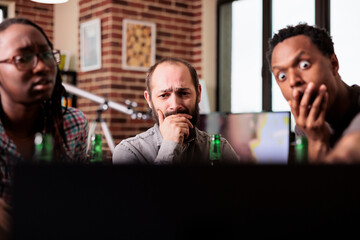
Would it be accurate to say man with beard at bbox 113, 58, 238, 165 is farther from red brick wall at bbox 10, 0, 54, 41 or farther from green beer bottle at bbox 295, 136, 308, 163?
red brick wall at bbox 10, 0, 54, 41

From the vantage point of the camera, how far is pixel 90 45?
14.8 feet

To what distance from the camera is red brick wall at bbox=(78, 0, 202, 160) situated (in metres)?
4.26

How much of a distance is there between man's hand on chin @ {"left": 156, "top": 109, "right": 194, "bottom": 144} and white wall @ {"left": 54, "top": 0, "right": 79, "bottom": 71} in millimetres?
3735

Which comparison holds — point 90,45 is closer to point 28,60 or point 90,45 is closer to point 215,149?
point 215,149

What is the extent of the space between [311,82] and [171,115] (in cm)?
57

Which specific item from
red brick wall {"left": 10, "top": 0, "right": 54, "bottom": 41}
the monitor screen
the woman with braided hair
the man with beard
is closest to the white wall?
red brick wall {"left": 10, "top": 0, "right": 54, "bottom": 41}

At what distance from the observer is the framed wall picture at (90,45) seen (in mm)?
4379

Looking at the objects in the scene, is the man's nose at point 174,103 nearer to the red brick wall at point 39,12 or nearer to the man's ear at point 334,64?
the man's ear at point 334,64

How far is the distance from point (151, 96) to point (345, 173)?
1066mm

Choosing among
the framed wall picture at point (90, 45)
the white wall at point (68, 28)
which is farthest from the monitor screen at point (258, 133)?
the white wall at point (68, 28)

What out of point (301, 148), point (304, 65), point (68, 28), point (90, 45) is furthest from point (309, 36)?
point (68, 28)

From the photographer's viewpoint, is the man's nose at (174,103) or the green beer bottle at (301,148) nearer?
the green beer bottle at (301,148)

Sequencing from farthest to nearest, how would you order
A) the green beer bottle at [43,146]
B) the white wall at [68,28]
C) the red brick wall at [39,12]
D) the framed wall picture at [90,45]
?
the red brick wall at [39,12] < the white wall at [68,28] < the framed wall picture at [90,45] < the green beer bottle at [43,146]

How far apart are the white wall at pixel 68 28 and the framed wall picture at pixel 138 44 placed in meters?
0.81
